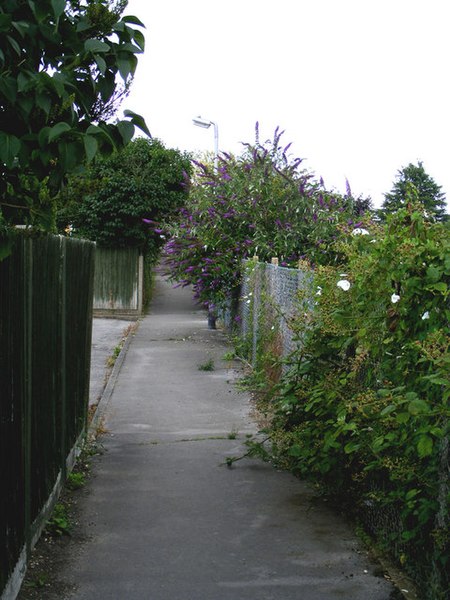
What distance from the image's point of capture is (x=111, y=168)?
1093 inches

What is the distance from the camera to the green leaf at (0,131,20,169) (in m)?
3.01

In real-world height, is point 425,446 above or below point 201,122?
below

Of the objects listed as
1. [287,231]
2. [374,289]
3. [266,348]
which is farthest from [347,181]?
[374,289]

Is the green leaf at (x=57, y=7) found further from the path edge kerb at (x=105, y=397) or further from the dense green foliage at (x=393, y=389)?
the path edge kerb at (x=105, y=397)

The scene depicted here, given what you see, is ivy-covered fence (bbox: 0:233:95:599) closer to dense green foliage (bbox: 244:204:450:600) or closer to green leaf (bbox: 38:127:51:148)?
green leaf (bbox: 38:127:51:148)

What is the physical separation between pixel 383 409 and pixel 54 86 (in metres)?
2.30

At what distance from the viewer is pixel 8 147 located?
3037mm

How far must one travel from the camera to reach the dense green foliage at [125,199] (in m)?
26.6

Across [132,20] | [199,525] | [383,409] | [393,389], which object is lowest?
[199,525]

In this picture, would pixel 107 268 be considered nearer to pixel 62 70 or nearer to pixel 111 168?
pixel 111 168

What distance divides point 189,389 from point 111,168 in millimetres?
17519

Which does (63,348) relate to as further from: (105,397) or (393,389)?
(105,397)

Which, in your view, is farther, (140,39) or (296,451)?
(296,451)

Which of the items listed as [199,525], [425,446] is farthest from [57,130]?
[199,525]
